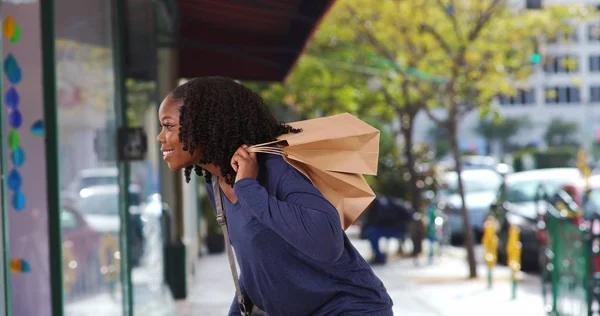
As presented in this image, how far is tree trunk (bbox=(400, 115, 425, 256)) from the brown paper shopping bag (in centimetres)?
1375

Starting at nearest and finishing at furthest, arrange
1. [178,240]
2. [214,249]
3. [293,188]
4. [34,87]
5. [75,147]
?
1. [293,188]
2. [34,87]
3. [75,147]
4. [178,240]
5. [214,249]

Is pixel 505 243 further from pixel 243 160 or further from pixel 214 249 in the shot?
pixel 243 160

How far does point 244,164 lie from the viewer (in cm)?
262

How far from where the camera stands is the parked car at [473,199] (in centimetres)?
1878

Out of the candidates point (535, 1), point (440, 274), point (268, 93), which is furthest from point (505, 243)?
point (535, 1)

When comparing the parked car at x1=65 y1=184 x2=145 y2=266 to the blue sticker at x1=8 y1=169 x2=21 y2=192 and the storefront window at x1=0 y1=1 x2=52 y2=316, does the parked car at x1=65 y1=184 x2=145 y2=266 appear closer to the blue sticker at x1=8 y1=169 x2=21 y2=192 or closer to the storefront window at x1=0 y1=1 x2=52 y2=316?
the storefront window at x1=0 y1=1 x2=52 y2=316

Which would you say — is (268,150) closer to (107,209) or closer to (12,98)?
(12,98)

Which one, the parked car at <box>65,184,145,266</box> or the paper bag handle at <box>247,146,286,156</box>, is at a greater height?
the paper bag handle at <box>247,146,286,156</box>

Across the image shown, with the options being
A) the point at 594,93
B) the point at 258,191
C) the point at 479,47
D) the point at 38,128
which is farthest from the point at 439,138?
the point at 258,191

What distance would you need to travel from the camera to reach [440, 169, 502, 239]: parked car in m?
18.8

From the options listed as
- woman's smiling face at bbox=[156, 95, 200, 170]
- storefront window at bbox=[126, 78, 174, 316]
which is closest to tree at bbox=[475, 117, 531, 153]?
storefront window at bbox=[126, 78, 174, 316]

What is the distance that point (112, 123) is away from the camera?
6.80m

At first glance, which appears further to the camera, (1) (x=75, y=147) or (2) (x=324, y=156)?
(1) (x=75, y=147)

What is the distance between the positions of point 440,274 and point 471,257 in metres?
0.79
